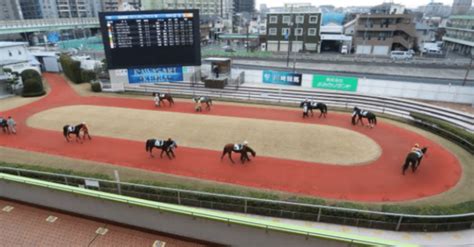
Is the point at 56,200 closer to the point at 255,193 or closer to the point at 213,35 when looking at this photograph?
the point at 255,193

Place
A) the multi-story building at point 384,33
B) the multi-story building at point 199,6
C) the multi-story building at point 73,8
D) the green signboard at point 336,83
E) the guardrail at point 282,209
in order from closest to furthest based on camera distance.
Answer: the guardrail at point 282,209
the green signboard at point 336,83
the multi-story building at point 384,33
the multi-story building at point 199,6
the multi-story building at point 73,8

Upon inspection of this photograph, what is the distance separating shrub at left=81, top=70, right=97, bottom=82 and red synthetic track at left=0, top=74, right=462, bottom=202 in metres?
14.3

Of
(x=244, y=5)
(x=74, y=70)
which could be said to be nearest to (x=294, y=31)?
(x=74, y=70)

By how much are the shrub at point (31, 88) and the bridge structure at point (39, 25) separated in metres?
43.9

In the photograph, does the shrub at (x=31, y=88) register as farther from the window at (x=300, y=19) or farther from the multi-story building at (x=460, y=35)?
the multi-story building at (x=460, y=35)

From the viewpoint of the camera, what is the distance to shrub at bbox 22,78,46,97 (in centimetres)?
2611

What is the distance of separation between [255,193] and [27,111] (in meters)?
21.8

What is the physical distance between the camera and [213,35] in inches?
3214

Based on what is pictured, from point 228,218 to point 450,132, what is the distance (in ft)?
50.8

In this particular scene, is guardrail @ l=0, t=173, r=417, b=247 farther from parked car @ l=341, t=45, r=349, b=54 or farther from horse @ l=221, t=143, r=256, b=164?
parked car @ l=341, t=45, r=349, b=54

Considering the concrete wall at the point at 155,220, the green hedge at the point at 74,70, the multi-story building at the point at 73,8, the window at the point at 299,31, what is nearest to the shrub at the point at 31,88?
the green hedge at the point at 74,70

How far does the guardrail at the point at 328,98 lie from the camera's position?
19.7 meters

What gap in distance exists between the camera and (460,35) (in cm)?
5678

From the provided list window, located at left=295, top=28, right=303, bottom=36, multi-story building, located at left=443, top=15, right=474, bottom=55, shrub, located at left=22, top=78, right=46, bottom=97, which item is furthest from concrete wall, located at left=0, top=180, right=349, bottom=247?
multi-story building, located at left=443, top=15, right=474, bottom=55
